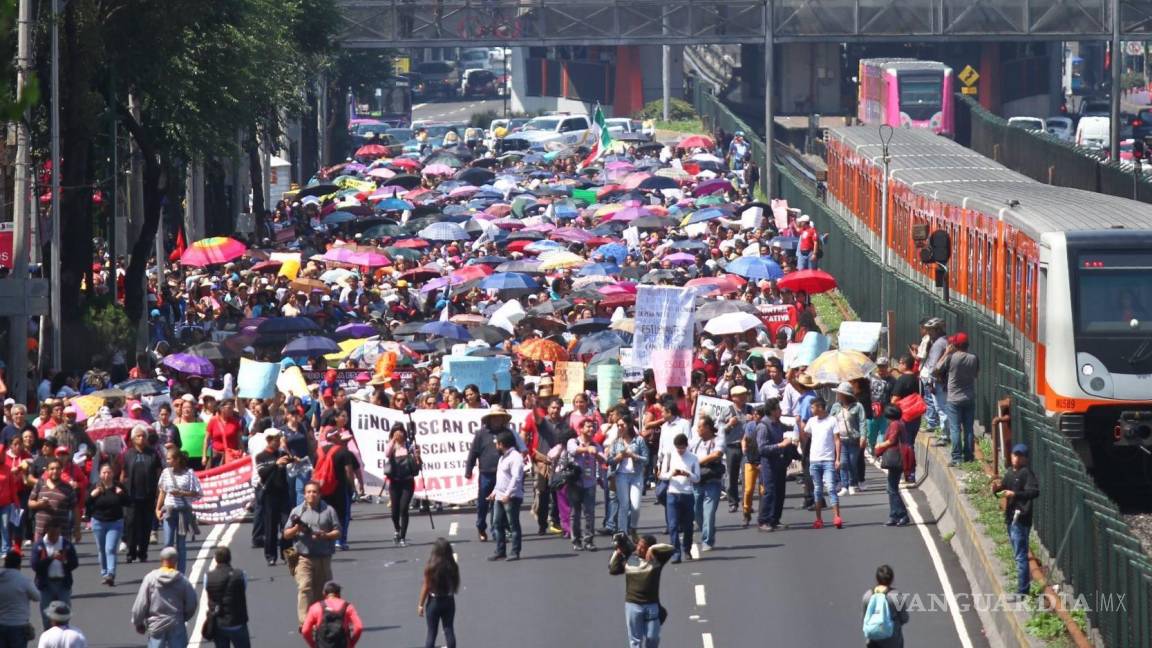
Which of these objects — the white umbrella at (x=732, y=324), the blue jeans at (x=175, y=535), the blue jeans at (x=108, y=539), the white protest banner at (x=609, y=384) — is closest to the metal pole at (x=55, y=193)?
the white protest banner at (x=609, y=384)

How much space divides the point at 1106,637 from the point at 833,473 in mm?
7146

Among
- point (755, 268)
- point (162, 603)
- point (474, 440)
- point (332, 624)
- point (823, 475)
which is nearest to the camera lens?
point (332, 624)

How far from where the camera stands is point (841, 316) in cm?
4078

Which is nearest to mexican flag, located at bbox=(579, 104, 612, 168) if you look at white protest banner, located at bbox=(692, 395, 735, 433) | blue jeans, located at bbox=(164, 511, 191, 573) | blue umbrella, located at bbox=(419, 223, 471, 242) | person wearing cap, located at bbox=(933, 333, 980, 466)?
blue umbrella, located at bbox=(419, 223, 471, 242)

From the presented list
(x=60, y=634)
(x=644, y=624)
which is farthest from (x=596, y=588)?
(x=60, y=634)

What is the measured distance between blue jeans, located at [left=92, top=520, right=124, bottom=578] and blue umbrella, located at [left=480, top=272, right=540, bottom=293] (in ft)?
60.2

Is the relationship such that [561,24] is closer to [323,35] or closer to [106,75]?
[323,35]

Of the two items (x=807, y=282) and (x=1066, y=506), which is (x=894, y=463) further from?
(x=807, y=282)

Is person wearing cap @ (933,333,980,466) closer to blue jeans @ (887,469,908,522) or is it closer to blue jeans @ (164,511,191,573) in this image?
blue jeans @ (887,469,908,522)

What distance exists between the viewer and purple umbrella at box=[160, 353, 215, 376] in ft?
100

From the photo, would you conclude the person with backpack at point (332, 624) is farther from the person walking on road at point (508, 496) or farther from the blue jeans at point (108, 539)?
the person walking on road at point (508, 496)

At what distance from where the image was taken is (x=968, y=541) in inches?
822

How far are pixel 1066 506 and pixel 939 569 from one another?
8.89ft

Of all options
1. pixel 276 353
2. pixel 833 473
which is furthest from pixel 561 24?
pixel 833 473
